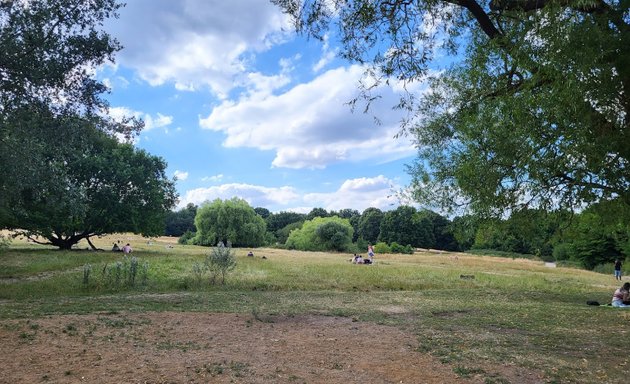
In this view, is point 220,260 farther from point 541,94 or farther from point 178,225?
point 178,225

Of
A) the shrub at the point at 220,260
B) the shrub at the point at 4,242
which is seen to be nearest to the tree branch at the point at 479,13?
the shrub at the point at 220,260

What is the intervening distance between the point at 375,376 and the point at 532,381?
7.33ft

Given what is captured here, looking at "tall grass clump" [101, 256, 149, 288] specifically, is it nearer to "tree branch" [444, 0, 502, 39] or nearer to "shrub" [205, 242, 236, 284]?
"shrub" [205, 242, 236, 284]

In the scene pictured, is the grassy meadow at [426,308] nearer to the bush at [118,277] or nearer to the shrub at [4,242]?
the bush at [118,277]

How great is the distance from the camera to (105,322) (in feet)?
32.1

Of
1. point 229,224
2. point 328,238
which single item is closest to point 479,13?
point 229,224

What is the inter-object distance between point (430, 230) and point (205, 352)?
340 feet

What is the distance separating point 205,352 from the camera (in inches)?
297

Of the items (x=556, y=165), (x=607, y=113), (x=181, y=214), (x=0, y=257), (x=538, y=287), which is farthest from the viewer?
(x=181, y=214)

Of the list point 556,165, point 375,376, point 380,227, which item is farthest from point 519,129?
point 380,227

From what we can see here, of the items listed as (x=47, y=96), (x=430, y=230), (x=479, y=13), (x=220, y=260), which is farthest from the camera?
(x=430, y=230)

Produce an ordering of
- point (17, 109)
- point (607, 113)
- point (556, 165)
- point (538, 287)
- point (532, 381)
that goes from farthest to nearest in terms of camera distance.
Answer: point (538, 287) < point (17, 109) < point (556, 165) < point (607, 113) < point (532, 381)

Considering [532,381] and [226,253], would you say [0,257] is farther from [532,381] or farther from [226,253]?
[532,381]

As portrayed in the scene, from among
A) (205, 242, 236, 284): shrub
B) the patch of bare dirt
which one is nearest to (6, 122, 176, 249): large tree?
(205, 242, 236, 284): shrub
